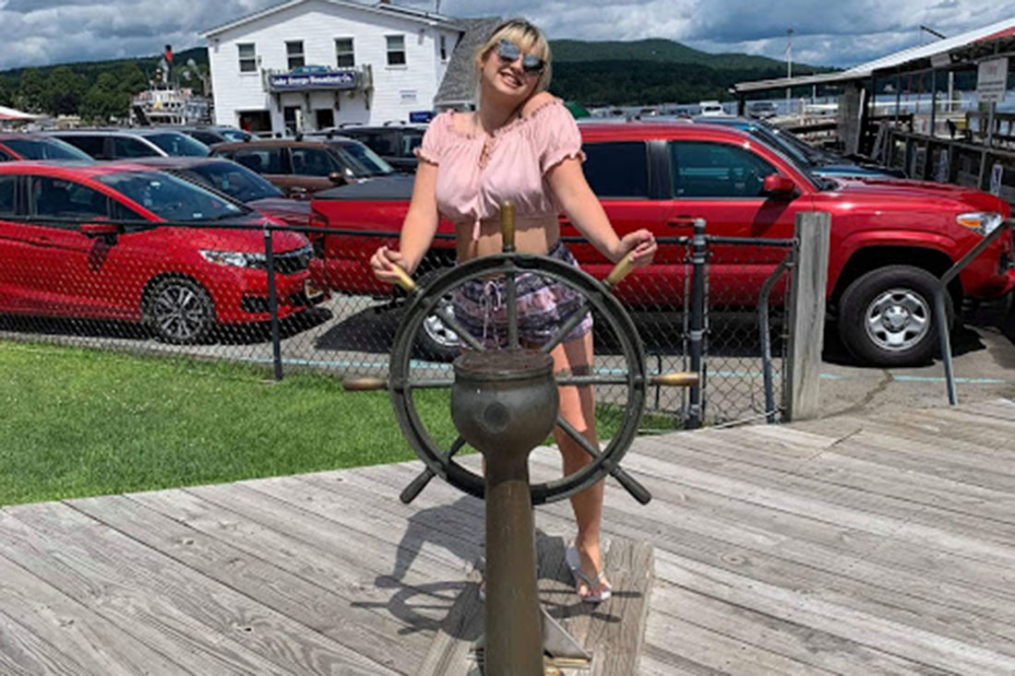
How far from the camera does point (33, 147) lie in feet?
44.7

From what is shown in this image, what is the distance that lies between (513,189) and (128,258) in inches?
252

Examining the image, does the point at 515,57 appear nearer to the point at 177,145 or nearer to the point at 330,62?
the point at 177,145

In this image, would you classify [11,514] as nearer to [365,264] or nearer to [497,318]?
[497,318]

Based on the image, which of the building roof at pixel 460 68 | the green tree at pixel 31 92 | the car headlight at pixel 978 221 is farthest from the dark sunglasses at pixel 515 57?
the green tree at pixel 31 92

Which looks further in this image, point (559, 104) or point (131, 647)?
point (131, 647)

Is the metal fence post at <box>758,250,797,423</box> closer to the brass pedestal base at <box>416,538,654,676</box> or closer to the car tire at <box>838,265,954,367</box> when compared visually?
the car tire at <box>838,265,954,367</box>

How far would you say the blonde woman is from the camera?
8.21 feet

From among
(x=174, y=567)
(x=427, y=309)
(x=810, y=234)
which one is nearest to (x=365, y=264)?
(x=810, y=234)

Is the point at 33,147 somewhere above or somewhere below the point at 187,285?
above

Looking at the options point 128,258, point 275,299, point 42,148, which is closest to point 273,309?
point 275,299

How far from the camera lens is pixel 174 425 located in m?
5.69

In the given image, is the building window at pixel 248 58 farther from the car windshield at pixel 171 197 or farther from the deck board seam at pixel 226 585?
the deck board seam at pixel 226 585

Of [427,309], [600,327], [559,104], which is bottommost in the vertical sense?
[600,327]

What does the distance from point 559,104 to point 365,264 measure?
5226 millimetres
